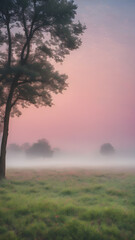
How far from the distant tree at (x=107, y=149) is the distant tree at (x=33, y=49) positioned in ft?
387

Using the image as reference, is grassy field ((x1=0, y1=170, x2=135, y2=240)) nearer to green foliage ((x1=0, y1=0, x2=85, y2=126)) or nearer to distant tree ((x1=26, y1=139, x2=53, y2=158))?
green foliage ((x1=0, y1=0, x2=85, y2=126))

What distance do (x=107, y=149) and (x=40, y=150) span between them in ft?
189

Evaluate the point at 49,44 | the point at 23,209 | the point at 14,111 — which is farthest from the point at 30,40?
the point at 23,209

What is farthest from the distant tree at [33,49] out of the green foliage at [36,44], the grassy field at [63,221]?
the grassy field at [63,221]

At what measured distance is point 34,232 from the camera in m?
6.48

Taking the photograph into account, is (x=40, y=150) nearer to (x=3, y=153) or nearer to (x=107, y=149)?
(x=107, y=149)

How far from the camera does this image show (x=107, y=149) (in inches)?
5153

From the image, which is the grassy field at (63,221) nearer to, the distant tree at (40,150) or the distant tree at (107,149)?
the distant tree at (40,150)

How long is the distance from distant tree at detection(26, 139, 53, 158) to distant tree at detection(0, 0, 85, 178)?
85.6 m

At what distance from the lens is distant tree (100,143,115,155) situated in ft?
425

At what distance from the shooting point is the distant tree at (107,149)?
12950 cm

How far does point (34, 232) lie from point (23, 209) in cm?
203

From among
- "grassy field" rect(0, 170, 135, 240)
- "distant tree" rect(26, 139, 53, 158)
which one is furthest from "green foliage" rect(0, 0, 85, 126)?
"distant tree" rect(26, 139, 53, 158)

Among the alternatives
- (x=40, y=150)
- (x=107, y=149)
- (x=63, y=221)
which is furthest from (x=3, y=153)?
(x=107, y=149)
